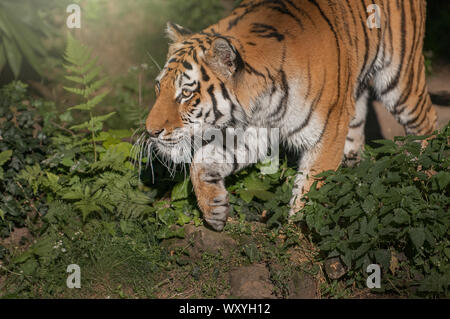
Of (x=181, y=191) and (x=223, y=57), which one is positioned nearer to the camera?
(x=223, y=57)

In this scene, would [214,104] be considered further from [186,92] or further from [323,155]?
[323,155]

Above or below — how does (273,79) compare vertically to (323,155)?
above

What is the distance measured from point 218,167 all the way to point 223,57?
0.88 m

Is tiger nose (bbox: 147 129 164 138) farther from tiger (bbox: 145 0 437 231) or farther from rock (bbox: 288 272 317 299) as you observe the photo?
rock (bbox: 288 272 317 299)

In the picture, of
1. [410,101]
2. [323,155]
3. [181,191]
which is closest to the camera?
[323,155]

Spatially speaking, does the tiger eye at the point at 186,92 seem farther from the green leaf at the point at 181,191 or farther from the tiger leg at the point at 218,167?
the green leaf at the point at 181,191

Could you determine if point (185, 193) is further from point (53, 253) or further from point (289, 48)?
point (289, 48)

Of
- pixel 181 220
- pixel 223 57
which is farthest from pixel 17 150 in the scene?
pixel 223 57

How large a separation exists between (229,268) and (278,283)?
0.35m

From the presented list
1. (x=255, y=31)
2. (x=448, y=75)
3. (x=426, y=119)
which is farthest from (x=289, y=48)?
(x=448, y=75)

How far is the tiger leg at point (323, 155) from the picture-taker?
3588 millimetres

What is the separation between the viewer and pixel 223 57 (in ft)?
10.4

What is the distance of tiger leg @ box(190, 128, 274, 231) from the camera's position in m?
3.64

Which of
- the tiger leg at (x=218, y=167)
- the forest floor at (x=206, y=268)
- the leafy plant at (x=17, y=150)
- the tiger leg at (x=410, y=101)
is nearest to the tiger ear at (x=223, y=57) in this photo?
the tiger leg at (x=218, y=167)
